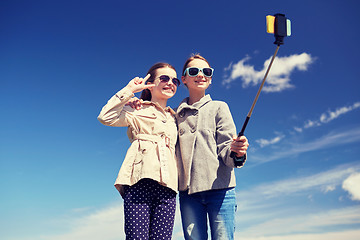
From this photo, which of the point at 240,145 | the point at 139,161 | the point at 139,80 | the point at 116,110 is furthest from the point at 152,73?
the point at 240,145

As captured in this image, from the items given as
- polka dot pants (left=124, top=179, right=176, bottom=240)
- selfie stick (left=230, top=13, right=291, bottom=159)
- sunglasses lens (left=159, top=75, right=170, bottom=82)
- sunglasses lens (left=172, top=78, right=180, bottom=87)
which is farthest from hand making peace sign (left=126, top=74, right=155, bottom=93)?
selfie stick (left=230, top=13, right=291, bottom=159)

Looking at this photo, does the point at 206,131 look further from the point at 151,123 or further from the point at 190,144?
the point at 151,123

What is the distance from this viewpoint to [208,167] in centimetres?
512

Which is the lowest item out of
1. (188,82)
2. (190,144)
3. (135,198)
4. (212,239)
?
(212,239)

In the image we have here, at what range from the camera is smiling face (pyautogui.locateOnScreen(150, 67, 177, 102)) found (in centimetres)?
557

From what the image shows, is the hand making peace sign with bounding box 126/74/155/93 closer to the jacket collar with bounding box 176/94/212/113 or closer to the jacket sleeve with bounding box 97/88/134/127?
the jacket sleeve with bounding box 97/88/134/127

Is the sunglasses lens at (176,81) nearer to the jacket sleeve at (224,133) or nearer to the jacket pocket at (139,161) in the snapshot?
the jacket sleeve at (224,133)

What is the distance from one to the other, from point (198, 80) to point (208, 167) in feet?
4.74

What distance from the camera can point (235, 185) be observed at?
5.20 metres

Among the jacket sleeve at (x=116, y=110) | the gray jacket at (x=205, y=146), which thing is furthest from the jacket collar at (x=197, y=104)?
the jacket sleeve at (x=116, y=110)

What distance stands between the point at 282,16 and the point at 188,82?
6.91ft

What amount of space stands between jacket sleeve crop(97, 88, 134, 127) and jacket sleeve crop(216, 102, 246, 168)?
4.56ft

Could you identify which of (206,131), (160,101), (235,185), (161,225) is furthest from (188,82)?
(161,225)

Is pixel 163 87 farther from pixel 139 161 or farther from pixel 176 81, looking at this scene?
pixel 139 161
